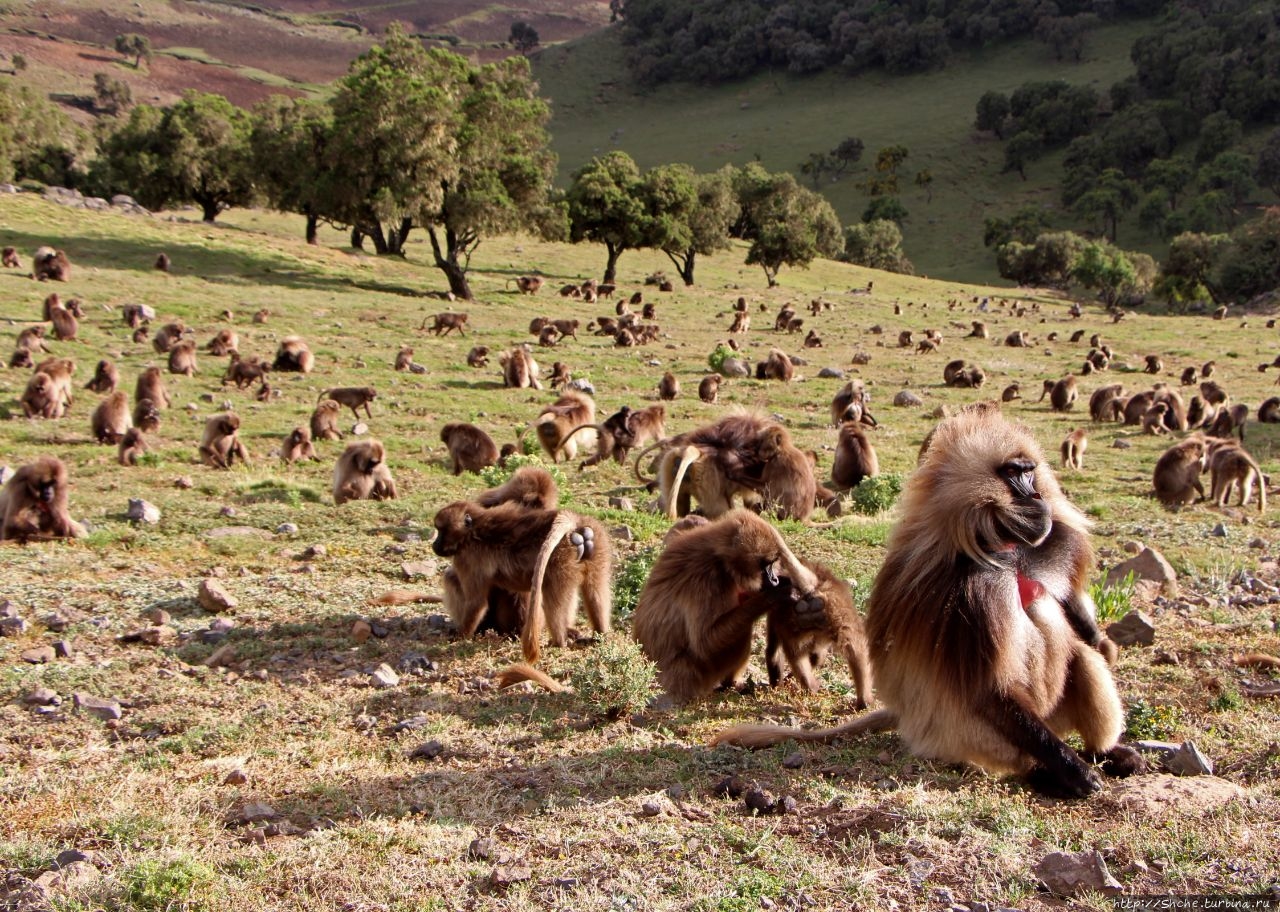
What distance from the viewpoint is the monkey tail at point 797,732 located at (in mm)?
5805

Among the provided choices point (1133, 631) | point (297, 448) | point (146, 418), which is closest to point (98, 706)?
point (1133, 631)

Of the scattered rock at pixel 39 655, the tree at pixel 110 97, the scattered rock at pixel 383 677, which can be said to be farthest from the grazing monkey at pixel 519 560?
the tree at pixel 110 97

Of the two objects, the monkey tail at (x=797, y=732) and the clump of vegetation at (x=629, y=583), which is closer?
the monkey tail at (x=797, y=732)

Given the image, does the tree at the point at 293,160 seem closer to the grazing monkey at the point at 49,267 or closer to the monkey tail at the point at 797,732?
the grazing monkey at the point at 49,267

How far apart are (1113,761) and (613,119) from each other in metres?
131

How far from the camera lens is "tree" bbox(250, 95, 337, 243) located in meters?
42.0

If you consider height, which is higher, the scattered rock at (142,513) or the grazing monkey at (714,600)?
the grazing monkey at (714,600)

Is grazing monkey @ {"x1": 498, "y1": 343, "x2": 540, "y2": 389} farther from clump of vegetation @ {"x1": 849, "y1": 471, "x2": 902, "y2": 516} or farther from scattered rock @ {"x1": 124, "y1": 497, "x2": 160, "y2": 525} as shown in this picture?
scattered rock @ {"x1": 124, "y1": 497, "x2": 160, "y2": 525}

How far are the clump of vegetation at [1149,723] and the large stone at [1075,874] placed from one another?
192 centimetres

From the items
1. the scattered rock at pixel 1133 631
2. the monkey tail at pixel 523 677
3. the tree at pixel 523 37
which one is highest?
the tree at pixel 523 37

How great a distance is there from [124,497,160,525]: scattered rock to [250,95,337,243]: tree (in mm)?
30650

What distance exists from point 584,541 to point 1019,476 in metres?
3.72

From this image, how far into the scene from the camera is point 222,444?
14852mm

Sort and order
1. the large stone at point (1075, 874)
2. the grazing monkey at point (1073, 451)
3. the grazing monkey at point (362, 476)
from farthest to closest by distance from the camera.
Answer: the grazing monkey at point (1073, 451) < the grazing monkey at point (362, 476) < the large stone at point (1075, 874)
